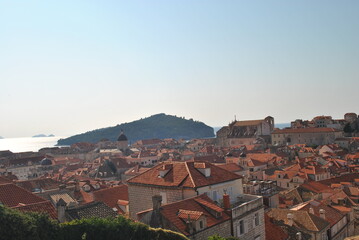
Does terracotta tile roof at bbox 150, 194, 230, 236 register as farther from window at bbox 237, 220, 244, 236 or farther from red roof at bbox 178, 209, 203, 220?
window at bbox 237, 220, 244, 236

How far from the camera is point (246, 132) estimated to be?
5389 inches

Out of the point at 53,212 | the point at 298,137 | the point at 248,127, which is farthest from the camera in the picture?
the point at 248,127

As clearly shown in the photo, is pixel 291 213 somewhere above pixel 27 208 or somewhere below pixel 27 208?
below

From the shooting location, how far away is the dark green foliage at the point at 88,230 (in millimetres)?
12336

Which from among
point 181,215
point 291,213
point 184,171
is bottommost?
point 291,213

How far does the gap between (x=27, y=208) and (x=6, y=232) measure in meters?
4.26

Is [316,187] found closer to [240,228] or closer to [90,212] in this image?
[240,228]

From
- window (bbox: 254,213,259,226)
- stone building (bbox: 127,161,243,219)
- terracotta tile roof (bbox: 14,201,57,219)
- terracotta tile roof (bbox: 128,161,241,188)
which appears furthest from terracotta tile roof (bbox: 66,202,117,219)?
window (bbox: 254,213,259,226)

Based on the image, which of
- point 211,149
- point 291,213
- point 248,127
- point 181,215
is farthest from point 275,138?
point 181,215

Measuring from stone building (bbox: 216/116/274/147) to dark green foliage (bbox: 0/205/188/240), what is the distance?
4608 inches

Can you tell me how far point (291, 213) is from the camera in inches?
921

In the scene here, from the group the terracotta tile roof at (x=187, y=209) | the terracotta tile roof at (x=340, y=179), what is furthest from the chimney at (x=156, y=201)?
the terracotta tile roof at (x=340, y=179)

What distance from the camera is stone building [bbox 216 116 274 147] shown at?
134m

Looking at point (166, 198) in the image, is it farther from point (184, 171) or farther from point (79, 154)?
point (79, 154)
